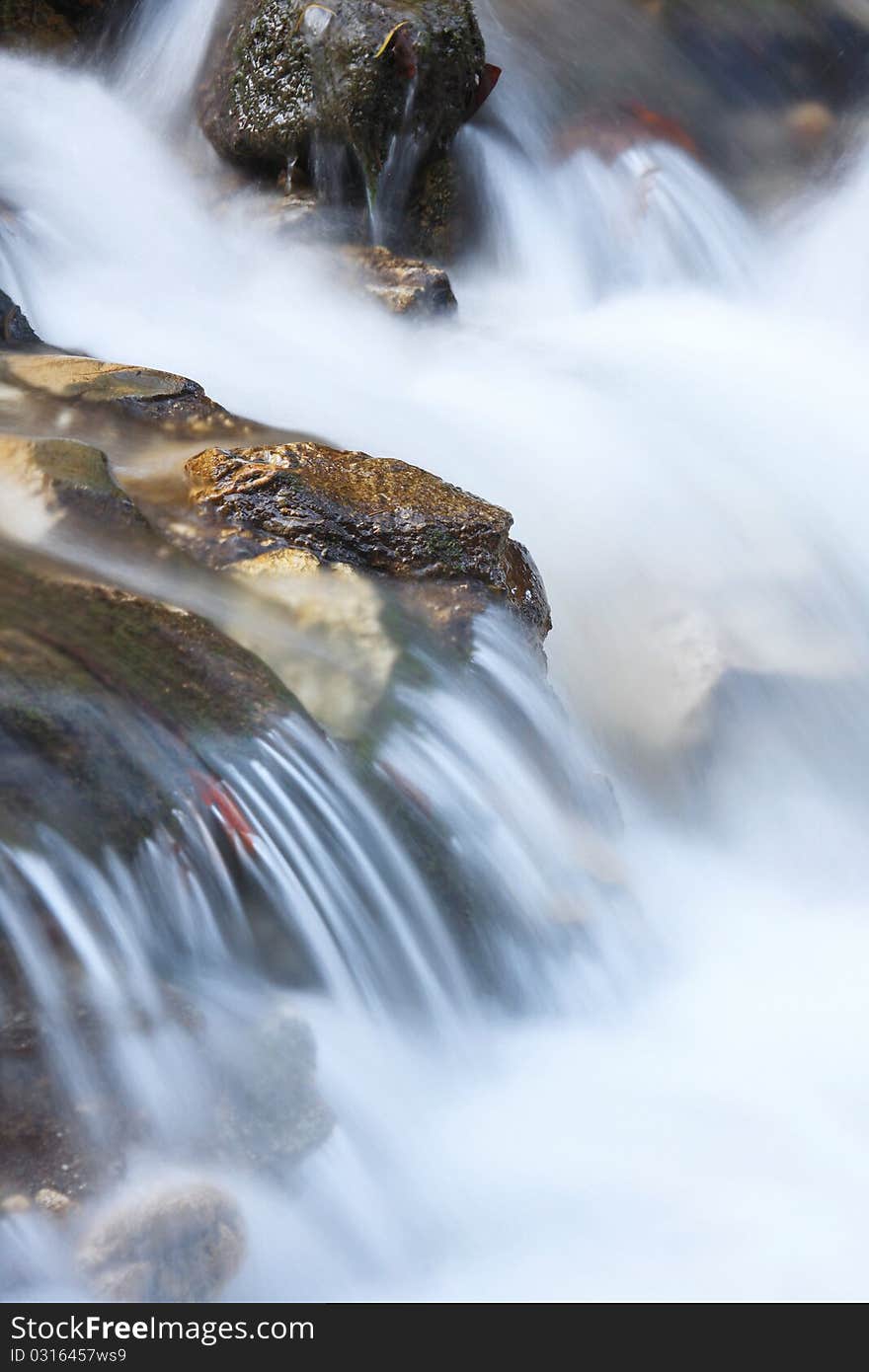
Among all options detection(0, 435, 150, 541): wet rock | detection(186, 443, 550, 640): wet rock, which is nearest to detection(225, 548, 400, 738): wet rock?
detection(186, 443, 550, 640): wet rock

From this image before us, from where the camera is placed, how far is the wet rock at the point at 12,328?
505 centimetres

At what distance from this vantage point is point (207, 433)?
4.31 metres

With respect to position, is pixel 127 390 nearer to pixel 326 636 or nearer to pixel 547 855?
pixel 326 636

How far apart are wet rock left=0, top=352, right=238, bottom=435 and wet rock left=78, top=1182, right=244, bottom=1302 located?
8.84ft

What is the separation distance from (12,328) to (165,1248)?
3.92 metres

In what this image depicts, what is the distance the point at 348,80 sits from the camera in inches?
279

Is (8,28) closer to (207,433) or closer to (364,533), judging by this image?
(207,433)

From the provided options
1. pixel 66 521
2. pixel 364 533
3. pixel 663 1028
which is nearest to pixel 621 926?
pixel 663 1028

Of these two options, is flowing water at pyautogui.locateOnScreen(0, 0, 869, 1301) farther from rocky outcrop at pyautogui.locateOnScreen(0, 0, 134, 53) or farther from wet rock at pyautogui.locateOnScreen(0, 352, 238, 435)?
rocky outcrop at pyautogui.locateOnScreen(0, 0, 134, 53)

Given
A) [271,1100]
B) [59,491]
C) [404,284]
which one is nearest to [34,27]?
[404,284]

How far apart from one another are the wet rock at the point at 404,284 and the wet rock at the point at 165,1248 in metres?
5.31

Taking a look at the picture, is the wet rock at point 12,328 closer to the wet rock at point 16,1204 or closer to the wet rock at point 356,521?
the wet rock at point 356,521

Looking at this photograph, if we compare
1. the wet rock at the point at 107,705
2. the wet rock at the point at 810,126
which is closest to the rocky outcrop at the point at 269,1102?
the wet rock at the point at 107,705
